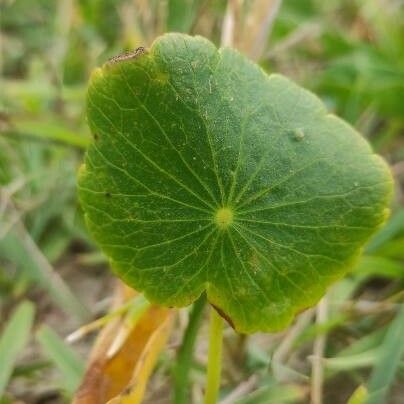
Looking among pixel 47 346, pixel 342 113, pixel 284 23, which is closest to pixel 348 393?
pixel 47 346

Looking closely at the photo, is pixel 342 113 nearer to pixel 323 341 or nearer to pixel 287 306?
pixel 323 341

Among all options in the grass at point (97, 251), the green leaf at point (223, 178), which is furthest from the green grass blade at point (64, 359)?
A: the green leaf at point (223, 178)

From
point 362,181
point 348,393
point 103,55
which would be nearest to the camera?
point 362,181

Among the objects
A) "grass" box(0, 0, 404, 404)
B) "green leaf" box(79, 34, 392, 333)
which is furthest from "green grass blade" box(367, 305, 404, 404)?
"green leaf" box(79, 34, 392, 333)

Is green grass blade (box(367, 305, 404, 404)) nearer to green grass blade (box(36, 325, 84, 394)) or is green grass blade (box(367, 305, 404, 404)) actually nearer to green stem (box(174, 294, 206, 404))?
green stem (box(174, 294, 206, 404))

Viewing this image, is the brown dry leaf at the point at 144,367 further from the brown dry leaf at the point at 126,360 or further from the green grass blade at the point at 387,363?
the green grass blade at the point at 387,363

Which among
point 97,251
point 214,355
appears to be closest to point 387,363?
point 214,355
